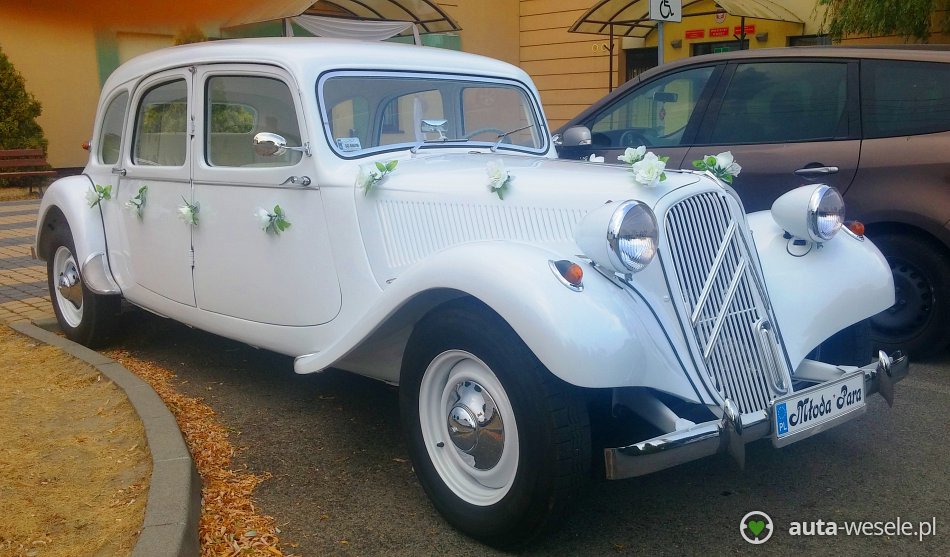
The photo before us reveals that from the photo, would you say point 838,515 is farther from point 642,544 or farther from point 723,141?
point 723,141

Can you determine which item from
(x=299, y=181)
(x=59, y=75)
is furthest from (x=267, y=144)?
(x=59, y=75)

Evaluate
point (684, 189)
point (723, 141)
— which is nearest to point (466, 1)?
point (723, 141)

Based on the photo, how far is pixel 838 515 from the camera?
306 centimetres

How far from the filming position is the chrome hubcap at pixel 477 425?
2.86 meters

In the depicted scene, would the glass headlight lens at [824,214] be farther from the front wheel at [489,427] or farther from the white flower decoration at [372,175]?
the white flower decoration at [372,175]

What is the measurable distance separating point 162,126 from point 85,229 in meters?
0.87

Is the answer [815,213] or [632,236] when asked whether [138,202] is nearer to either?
[632,236]

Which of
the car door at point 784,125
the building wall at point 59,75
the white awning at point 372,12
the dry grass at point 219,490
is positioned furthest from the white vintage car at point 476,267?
the building wall at point 59,75

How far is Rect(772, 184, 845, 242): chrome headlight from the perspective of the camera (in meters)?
3.40

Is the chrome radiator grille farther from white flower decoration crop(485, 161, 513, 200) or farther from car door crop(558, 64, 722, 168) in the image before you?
car door crop(558, 64, 722, 168)

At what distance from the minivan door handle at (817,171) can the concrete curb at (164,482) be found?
11.8 ft

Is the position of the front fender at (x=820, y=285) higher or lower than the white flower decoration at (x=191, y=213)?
lower

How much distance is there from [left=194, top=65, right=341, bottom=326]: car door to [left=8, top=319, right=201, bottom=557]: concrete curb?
557mm

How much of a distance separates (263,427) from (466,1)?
1425 centimetres
